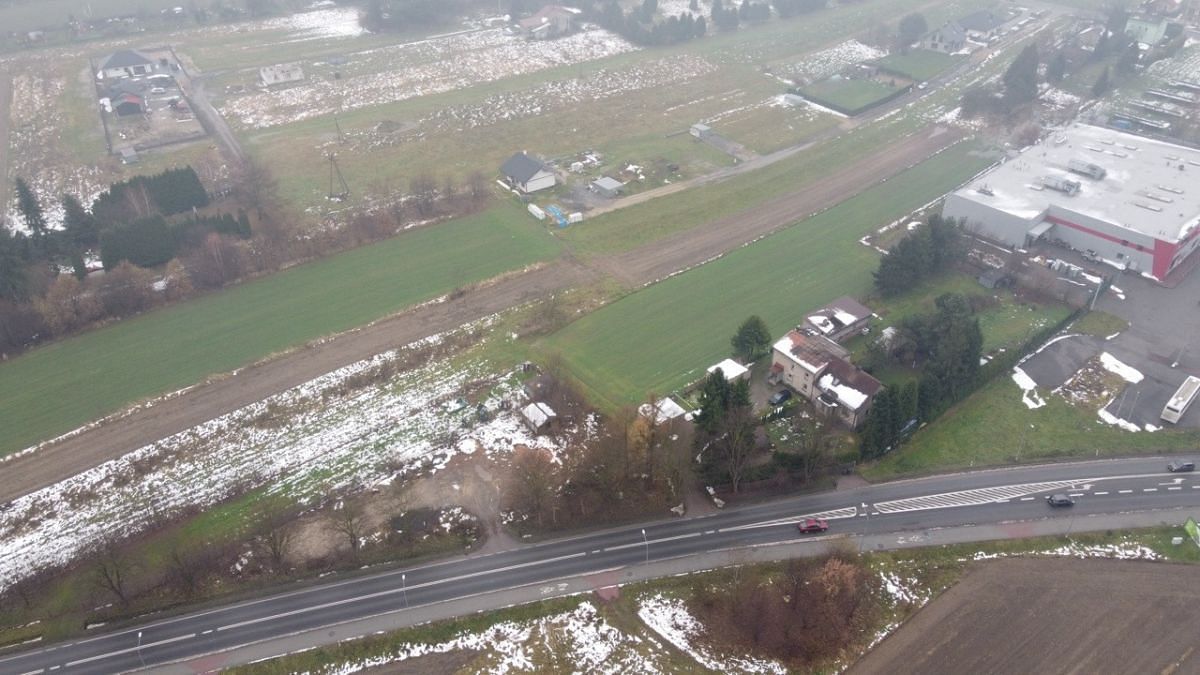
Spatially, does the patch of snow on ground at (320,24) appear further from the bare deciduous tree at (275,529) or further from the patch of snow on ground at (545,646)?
the patch of snow on ground at (545,646)

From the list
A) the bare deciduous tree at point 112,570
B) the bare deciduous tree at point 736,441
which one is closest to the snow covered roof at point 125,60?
the bare deciduous tree at point 112,570

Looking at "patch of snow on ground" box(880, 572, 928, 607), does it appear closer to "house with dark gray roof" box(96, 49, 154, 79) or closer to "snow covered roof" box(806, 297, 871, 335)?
"snow covered roof" box(806, 297, 871, 335)

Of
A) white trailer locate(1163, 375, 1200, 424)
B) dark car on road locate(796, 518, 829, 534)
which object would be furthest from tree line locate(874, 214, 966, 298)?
dark car on road locate(796, 518, 829, 534)

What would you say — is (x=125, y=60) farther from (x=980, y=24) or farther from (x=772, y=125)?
(x=980, y=24)

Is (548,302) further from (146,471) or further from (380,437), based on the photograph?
(146,471)

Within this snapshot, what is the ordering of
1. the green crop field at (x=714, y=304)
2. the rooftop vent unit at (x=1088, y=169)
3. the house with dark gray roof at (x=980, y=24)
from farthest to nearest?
the house with dark gray roof at (x=980, y=24) → the rooftop vent unit at (x=1088, y=169) → the green crop field at (x=714, y=304)

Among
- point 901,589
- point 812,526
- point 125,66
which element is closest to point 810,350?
point 812,526

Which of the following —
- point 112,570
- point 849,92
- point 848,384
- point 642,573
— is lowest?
point 642,573
